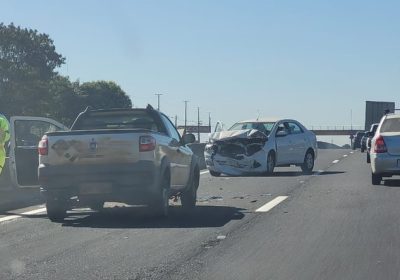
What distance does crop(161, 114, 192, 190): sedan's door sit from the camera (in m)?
12.2

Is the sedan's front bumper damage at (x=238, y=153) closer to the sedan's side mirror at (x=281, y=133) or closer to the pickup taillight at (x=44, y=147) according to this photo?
the sedan's side mirror at (x=281, y=133)

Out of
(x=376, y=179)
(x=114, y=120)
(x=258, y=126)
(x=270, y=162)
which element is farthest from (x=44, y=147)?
(x=258, y=126)

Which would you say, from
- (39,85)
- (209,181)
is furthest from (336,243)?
(39,85)

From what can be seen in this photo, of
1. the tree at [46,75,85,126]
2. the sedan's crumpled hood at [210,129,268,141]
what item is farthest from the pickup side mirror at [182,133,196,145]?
the tree at [46,75,85,126]

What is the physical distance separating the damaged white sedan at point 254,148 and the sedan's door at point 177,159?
803 centimetres

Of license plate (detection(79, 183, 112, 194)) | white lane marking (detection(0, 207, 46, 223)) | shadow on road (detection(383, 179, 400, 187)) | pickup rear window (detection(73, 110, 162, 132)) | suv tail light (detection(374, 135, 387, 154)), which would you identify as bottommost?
shadow on road (detection(383, 179, 400, 187))

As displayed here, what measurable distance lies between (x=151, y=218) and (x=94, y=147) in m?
1.60

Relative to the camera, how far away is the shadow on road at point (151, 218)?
1102 centimetres

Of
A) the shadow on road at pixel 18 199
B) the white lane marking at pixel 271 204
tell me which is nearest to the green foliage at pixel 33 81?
the shadow on road at pixel 18 199

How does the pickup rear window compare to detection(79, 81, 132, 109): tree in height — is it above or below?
below

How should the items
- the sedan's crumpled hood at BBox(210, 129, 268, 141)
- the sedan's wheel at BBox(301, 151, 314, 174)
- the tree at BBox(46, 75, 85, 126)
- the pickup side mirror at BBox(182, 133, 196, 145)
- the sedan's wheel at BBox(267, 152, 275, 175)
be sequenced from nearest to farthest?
1. the pickup side mirror at BBox(182, 133, 196, 145)
2. the sedan's crumpled hood at BBox(210, 129, 268, 141)
3. the sedan's wheel at BBox(267, 152, 275, 175)
4. the sedan's wheel at BBox(301, 151, 314, 174)
5. the tree at BBox(46, 75, 85, 126)

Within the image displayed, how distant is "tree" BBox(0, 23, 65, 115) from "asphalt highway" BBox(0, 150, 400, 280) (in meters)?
52.5

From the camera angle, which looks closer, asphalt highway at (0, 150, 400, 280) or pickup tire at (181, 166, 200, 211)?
asphalt highway at (0, 150, 400, 280)

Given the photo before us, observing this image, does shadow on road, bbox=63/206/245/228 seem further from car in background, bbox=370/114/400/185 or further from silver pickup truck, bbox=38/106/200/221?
car in background, bbox=370/114/400/185
